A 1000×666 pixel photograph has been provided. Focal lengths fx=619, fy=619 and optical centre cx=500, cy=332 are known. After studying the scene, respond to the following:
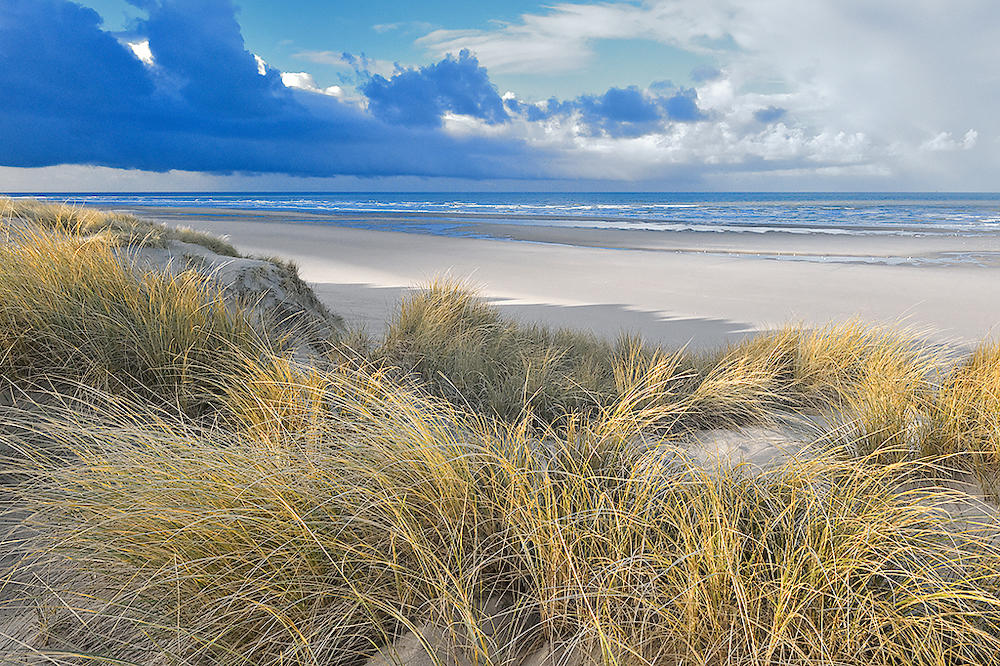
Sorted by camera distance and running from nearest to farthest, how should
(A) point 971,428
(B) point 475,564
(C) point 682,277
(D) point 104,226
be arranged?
(B) point 475,564 < (A) point 971,428 < (D) point 104,226 < (C) point 682,277

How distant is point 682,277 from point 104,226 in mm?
10994

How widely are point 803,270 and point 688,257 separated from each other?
3.80 metres

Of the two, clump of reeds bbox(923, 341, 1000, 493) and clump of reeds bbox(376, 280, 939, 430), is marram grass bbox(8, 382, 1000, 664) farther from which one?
clump of reeds bbox(376, 280, 939, 430)

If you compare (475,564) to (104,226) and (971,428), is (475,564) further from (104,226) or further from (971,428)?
(104,226)

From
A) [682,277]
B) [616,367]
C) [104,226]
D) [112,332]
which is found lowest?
[682,277]

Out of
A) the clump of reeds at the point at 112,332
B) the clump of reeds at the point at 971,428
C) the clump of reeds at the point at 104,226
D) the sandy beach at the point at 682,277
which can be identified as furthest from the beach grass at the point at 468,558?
the clump of reeds at the point at 104,226

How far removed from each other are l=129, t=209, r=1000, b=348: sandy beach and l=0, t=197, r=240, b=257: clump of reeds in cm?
214

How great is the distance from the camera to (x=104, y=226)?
7.36 m

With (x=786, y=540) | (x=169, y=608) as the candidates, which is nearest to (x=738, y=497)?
(x=786, y=540)

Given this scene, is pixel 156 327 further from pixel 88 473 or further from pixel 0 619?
pixel 0 619

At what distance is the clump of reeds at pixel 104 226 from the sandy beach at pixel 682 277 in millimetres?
2141

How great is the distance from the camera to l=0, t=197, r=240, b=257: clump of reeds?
22.1 ft

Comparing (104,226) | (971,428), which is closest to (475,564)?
(971,428)

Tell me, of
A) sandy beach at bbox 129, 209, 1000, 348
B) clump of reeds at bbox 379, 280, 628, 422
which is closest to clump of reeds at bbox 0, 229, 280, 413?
clump of reeds at bbox 379, 280, 628, 422
